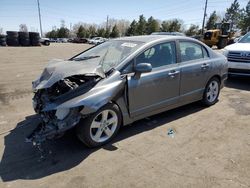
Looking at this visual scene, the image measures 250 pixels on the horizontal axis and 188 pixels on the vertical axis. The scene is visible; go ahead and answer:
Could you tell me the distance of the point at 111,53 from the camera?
14.6 ft

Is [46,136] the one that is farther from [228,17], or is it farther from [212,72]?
[228,17]

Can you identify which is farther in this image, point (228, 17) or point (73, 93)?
point (228, 17)

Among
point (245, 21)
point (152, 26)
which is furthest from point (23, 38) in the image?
point (245, 21)

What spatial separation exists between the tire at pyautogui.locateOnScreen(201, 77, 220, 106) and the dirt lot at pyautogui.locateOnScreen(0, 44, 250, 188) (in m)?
0.40

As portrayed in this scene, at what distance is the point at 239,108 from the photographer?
5609mm

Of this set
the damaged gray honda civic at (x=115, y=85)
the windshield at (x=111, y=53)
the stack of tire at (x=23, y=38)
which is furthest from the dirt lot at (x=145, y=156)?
the stack of tire at (x=23, y=38)

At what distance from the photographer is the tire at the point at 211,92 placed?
550cm

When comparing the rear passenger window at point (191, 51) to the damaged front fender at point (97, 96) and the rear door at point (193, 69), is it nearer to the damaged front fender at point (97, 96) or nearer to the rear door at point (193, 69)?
the rear door at point (193, 69)

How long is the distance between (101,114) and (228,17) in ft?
248

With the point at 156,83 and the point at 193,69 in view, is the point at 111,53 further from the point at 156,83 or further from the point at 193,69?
the point at 193,69

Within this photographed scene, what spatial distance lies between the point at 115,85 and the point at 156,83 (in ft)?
2.84

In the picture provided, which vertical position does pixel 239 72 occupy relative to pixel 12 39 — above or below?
below

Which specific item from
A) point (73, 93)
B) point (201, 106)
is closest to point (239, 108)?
point (201, 106)

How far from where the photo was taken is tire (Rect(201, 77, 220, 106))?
5495 mm
